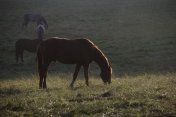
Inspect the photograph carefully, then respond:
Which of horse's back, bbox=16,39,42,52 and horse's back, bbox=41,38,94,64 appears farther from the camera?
horse's back, bbox=16,39,42,52

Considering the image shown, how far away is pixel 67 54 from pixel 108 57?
1033 centimetres

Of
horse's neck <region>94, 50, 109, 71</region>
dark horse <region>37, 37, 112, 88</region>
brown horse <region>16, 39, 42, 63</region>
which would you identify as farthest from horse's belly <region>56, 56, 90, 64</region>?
brown horse <region>16, 39, 42, 63</region>

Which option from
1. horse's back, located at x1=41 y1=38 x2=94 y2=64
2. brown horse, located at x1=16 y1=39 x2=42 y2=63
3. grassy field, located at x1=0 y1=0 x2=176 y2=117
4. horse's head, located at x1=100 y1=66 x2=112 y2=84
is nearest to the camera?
grassy field, located at x1=0 y1=0 x2=176 y2=117

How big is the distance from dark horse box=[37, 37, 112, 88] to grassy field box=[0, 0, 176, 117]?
0.56 metres

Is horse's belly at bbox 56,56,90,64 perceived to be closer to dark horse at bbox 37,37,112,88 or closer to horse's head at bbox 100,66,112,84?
dark horse at bbox 37,37,112,88

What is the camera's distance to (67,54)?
9219mm

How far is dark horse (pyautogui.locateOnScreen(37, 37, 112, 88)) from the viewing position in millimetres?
9117

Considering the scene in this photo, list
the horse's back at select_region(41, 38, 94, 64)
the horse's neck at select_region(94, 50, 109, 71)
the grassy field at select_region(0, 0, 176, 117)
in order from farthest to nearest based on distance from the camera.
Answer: the horse's neck at select_region(94, 50, 109, 71) → the horse's back at select_region(41, 38, 94, 64) → the grassy field at select_region(0, 0, 176, 117)

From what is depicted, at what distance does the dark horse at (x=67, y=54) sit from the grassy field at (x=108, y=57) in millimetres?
558

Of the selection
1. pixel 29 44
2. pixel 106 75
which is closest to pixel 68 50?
pixel 106 75

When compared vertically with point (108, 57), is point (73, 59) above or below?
above

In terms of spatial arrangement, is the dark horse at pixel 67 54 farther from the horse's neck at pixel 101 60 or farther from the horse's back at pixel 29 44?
the horse's back at pixel 29 44

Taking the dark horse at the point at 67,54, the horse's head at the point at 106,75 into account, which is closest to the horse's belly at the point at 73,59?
the dark horse at the point at 67,54

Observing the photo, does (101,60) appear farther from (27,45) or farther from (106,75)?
(27,45)
